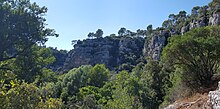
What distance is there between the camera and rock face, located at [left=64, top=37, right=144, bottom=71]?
78812 mm

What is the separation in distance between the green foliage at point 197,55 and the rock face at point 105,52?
56.8 meters

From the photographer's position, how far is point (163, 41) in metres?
60.1

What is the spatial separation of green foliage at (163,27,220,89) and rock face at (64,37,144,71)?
186ft

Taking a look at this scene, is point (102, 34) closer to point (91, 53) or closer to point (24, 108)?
point (91, 53)

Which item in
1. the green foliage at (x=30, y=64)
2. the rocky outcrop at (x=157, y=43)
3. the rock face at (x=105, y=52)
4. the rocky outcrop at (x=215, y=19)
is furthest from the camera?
the rock face at (x=105, y=52)

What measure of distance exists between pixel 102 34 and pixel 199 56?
8038 centimetres

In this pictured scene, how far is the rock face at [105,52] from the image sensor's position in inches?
3103

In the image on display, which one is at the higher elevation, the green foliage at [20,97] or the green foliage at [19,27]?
the green foliage at [19,27]

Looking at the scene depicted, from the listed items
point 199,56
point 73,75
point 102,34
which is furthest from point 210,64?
point 102,34

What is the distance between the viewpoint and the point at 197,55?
1803 cm

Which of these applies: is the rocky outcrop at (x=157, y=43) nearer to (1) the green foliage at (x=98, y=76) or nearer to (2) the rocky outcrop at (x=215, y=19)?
(1) the green foliage at (x=98, y=76)

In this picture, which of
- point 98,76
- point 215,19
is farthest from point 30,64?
point 215,19

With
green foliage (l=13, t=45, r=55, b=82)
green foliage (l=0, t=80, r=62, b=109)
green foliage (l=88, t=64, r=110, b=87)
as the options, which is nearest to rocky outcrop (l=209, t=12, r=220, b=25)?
green foliage (l=88, t=64, r=110, b=87)

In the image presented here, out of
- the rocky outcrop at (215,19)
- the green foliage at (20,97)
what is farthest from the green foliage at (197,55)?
the rocky outcrop at (215,19)
